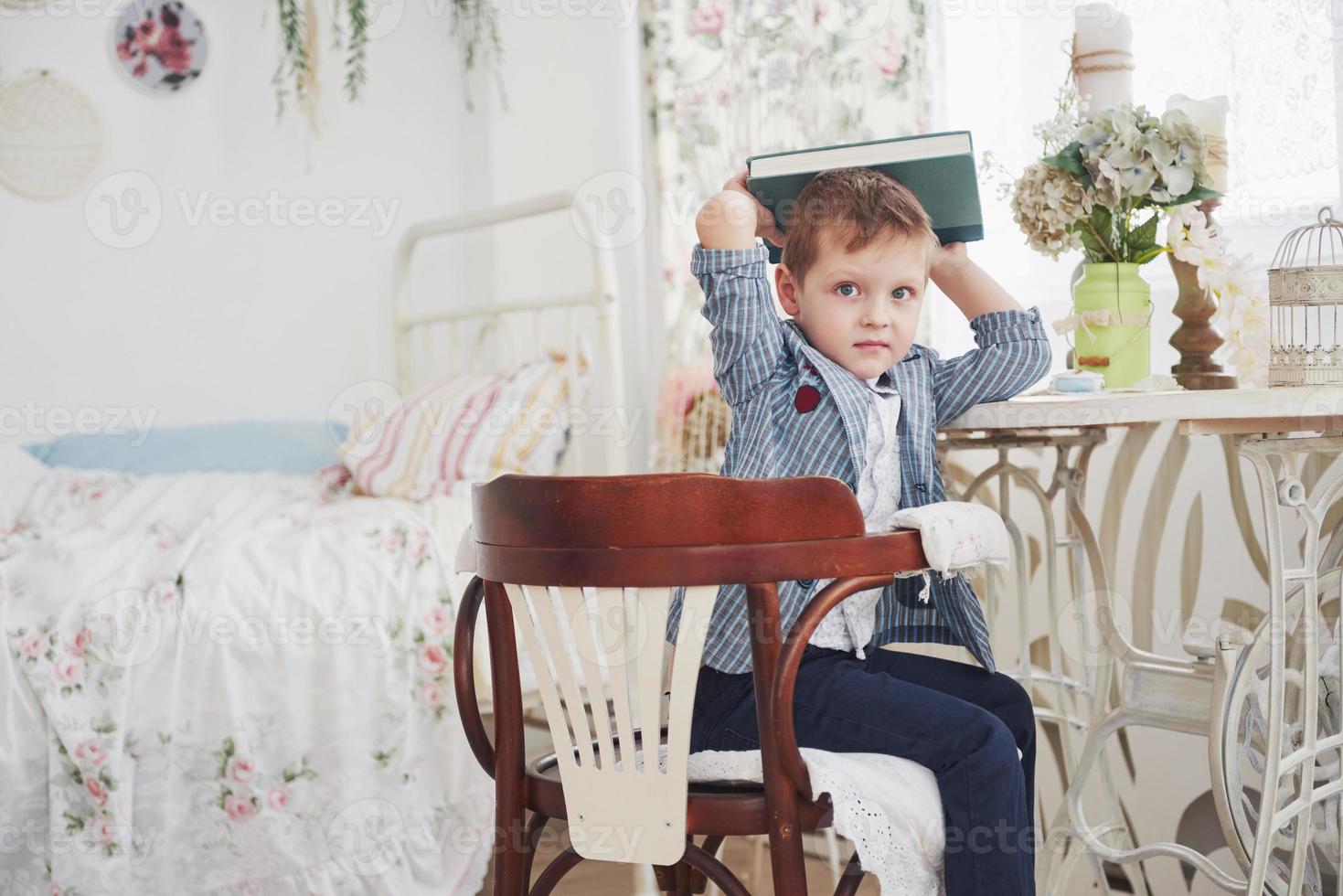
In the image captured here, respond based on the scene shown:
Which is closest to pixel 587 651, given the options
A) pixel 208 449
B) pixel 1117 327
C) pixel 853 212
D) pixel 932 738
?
pixel 932 738

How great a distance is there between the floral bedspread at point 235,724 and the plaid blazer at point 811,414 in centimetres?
80

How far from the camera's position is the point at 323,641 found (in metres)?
1.91

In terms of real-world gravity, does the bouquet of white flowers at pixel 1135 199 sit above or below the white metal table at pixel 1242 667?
above

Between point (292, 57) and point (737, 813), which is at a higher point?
point (292, 57)

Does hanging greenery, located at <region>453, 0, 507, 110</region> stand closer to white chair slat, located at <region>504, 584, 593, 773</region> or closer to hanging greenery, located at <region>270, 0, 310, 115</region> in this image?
hanging greenery, located at <region>270, 0, 310, 115</region>

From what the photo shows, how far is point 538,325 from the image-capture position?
3.13m

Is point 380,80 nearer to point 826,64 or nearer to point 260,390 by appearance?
point 260,390

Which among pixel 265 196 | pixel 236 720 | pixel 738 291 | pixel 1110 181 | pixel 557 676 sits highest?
pixel 265 196

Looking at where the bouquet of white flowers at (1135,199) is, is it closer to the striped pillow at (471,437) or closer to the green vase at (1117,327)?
the green vase at (1117,327)

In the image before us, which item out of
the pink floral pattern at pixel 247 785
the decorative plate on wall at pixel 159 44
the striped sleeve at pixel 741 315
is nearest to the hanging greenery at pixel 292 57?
the decorative plate on wall at pixel 159 44

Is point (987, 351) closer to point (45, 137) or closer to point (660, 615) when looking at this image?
point (660, 615)

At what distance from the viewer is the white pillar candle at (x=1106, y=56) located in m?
1.58

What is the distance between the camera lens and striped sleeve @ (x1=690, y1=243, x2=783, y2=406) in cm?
123

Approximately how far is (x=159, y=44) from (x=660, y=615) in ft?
9.54
